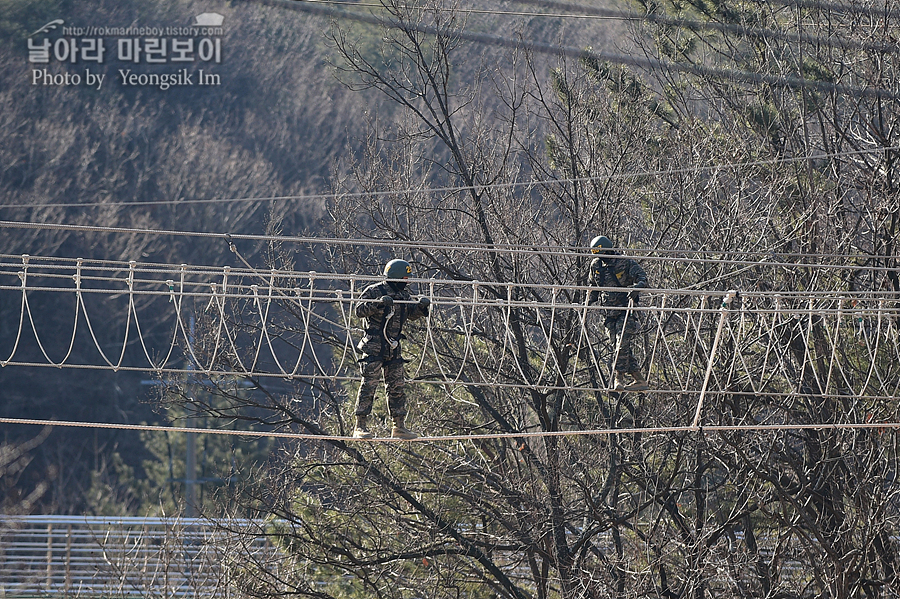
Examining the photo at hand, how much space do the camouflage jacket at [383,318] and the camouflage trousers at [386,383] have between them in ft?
0.33

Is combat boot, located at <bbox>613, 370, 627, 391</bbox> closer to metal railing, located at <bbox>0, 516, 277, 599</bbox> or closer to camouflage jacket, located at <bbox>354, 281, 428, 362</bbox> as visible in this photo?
camouflage jacket, located at <bbox>354, 281, 428, 362</bbox>

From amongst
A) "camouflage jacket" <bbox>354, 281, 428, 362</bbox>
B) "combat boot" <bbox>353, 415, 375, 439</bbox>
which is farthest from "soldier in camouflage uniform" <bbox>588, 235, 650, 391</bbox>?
"combat boot" <bbox>353, 415, 375, 439</bbox>

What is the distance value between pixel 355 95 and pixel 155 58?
10692 millimetres

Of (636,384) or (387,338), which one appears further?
(636,384)

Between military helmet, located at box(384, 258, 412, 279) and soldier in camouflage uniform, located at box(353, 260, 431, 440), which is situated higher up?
military helmet, located at box(384, 258, 412, 279)

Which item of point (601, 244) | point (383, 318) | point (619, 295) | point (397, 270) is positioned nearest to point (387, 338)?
point (383, 318)

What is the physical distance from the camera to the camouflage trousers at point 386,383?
8594 mm

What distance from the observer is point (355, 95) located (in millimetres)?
46062

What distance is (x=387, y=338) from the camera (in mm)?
8383

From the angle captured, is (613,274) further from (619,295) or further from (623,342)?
(623,342)

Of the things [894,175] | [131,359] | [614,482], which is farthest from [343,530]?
[131,359]

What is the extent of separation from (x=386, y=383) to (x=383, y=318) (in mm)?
668

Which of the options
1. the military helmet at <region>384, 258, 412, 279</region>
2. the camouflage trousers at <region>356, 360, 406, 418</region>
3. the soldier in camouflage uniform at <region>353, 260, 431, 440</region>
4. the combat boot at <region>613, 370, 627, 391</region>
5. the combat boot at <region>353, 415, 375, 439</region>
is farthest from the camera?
the combat boot at <region>613, 370, 627, 391</region>

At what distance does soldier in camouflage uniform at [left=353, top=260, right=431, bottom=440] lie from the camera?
26.7 feet
